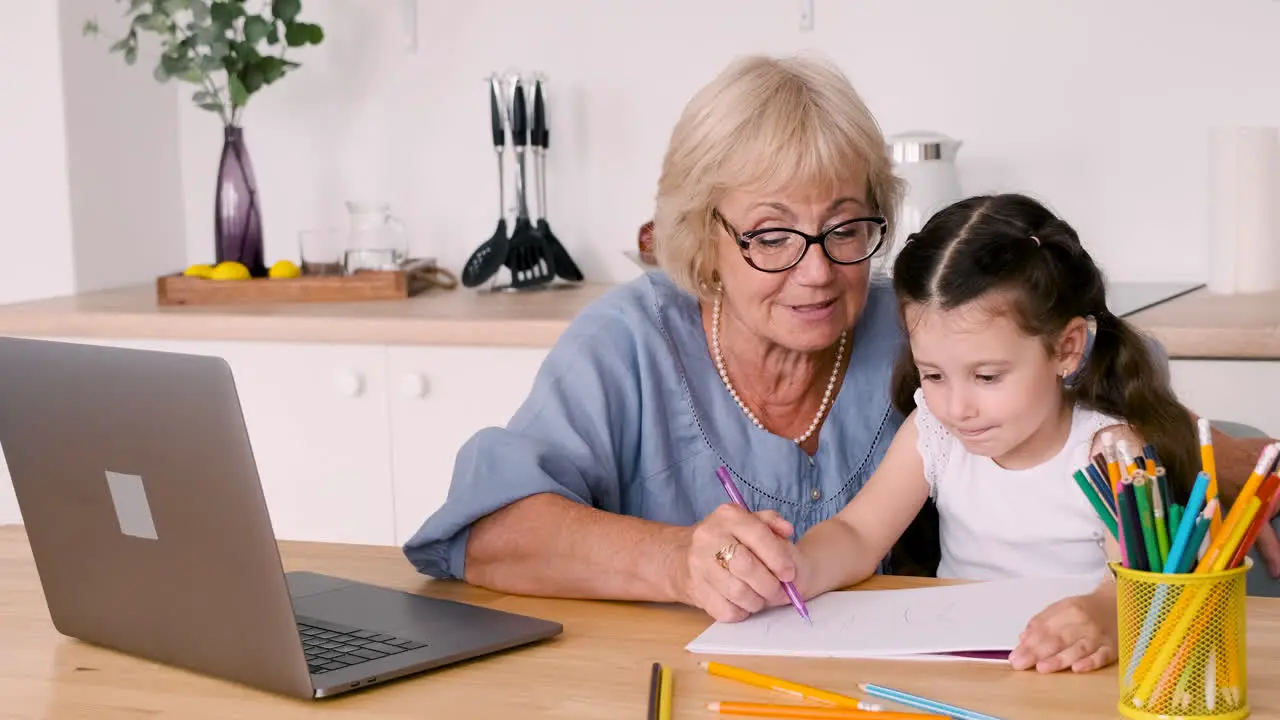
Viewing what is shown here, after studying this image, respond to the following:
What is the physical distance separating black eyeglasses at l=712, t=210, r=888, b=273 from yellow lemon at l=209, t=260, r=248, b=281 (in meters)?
1.54

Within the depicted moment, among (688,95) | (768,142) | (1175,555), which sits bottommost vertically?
(1175,555)

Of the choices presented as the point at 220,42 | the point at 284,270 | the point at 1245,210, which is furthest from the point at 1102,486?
the point at 220,42

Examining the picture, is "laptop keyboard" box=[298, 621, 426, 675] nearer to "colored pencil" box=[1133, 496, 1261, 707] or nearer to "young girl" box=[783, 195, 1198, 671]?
"young girl" box=[783, 195, 1198, 671]

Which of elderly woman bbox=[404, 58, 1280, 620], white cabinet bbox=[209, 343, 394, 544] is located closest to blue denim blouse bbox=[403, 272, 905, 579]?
elderly woman bbox=[404, 58, 1280, 620]

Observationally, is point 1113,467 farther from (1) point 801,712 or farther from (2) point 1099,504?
(1) point 801,712

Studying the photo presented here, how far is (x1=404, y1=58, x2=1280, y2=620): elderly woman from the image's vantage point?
160 cm

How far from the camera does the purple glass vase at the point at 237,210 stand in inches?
123

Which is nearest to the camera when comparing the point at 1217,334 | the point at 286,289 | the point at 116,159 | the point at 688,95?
the point at 1217,334

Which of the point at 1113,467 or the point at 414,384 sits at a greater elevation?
the point at 1113,467

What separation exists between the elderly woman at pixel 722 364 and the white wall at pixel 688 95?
1088mm

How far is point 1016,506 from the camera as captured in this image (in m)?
1.68

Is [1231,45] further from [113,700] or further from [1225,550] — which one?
[113,700]

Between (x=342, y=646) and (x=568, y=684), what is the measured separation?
20 centimetres

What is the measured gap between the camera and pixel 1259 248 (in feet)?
8.65
